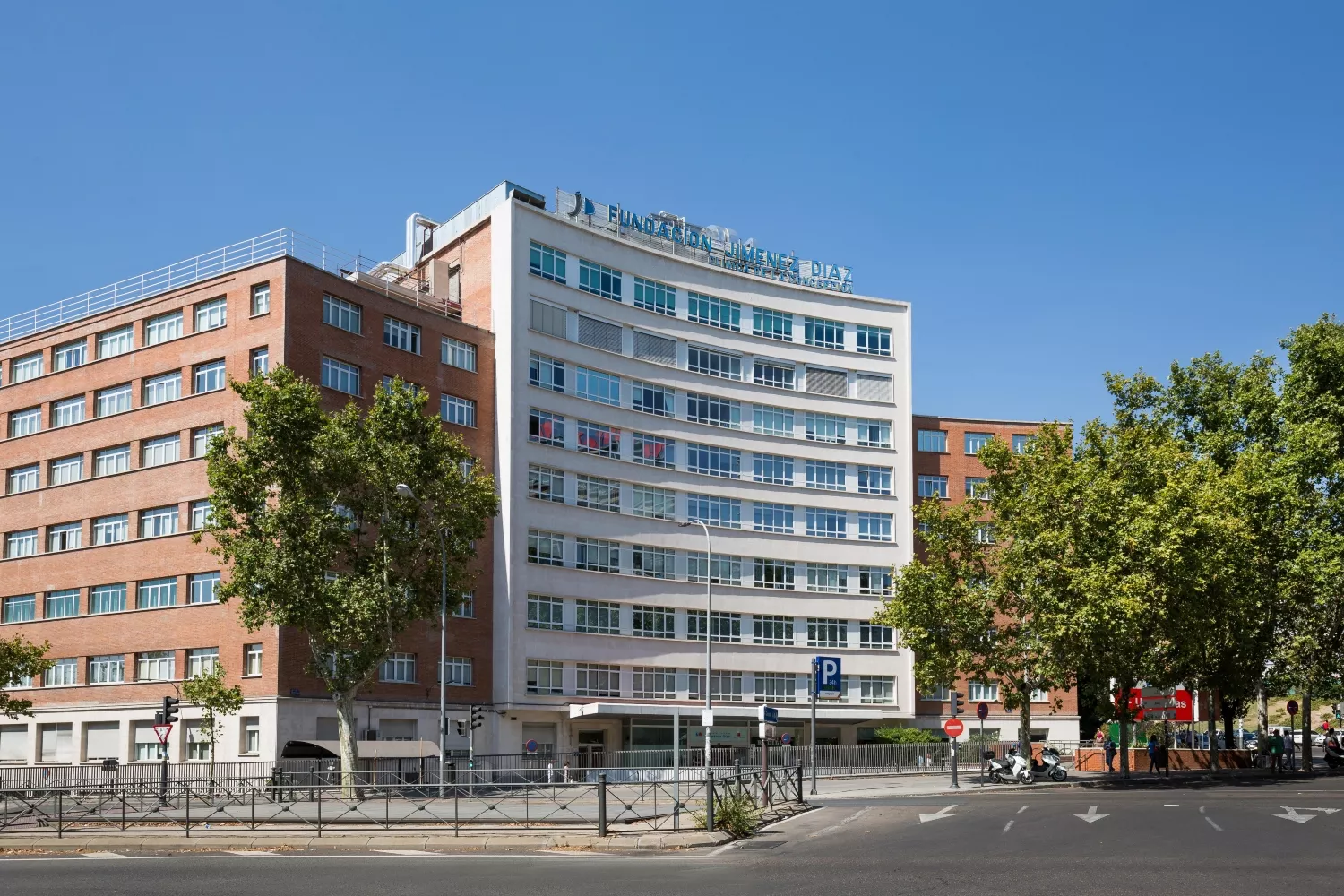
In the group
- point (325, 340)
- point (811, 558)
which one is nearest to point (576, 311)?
point (325, 340)

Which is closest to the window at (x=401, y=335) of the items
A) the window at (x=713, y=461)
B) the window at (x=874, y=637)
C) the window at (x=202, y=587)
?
the window at (x=202, y=587)

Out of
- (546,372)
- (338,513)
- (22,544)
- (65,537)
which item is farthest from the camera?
(546,372)

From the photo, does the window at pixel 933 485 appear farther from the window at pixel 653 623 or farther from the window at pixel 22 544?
the window at pixel 22 544

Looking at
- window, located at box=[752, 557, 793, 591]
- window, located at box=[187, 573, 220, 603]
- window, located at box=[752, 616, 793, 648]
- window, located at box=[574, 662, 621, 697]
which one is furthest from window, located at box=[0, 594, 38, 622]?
window, located at box=[752, 557, 793, 591]

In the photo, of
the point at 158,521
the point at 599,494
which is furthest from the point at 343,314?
the point at 599,494

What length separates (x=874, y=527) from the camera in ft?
266

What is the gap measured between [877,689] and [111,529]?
141ft

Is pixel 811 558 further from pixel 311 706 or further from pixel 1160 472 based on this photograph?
pixel 311 706

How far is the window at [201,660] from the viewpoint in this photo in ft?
183

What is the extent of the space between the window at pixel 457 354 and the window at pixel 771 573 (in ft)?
68.1

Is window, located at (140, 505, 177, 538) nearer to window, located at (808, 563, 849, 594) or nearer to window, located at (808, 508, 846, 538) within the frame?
window, located at (808, 563, 849, 594)

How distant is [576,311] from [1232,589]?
114ft

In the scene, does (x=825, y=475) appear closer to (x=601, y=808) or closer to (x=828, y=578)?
(x=828, y=578)

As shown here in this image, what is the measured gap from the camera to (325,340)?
192ft
